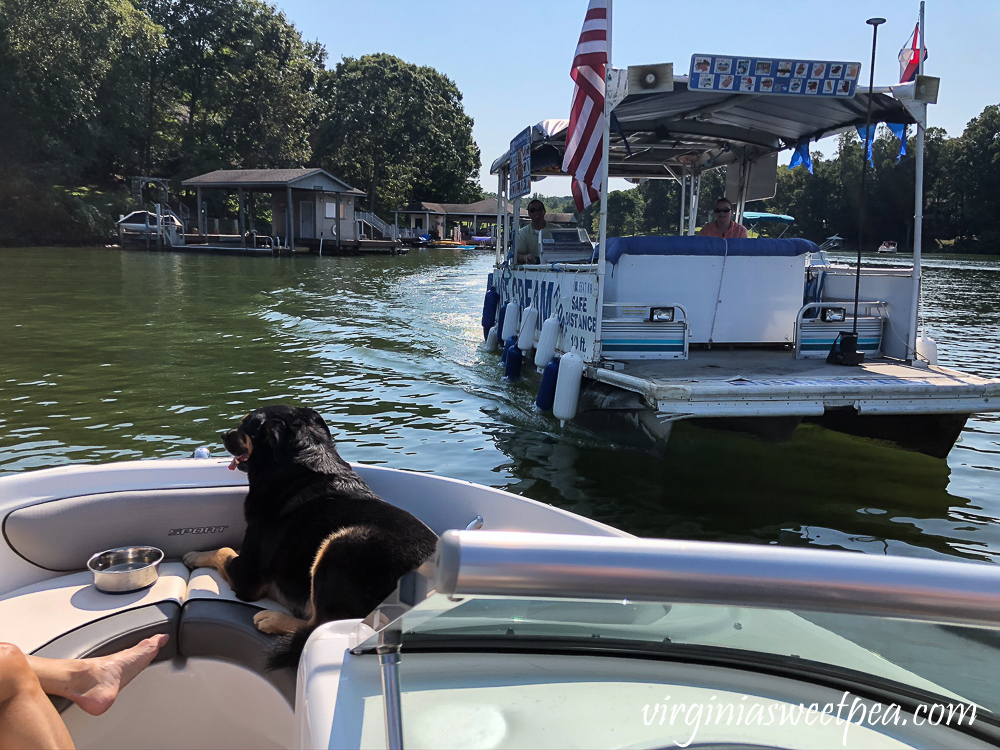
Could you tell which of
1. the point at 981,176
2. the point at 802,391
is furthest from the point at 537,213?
the point at 981,176

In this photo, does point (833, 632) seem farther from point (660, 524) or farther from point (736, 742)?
point (660, 524)

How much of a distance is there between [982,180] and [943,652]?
3213 inches

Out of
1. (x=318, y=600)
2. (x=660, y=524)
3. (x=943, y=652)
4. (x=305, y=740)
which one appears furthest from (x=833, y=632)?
(x=660, y=524)

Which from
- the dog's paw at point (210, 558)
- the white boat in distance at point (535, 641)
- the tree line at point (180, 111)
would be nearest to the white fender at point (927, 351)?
the white boat in distance at point (535, 641)

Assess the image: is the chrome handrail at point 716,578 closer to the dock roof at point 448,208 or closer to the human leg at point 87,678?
the human leg at point 87,678

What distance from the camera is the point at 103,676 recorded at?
229 cm

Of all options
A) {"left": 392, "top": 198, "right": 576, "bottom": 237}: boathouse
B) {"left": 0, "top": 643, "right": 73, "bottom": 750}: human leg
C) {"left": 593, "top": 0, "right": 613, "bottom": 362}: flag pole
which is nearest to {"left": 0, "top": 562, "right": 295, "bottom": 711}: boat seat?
{"left": 0, "top": 643, "right": 73, "bottom": 750}: human leg

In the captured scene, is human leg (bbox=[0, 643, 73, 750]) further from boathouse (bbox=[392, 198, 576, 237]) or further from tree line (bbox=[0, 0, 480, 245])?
boathouse (bbox=[392, 198, 576, 237])

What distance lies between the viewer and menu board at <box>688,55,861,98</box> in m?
6.45

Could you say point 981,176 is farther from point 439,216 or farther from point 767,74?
point 767,74

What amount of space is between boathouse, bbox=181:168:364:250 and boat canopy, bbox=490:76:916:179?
1356 inches

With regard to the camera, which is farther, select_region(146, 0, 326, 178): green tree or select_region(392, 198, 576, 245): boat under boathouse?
select_region(392, 198, 576, 245): boat under boathouse

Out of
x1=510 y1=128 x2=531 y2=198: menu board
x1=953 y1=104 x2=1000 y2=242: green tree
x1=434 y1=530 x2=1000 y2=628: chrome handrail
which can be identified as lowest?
x1=434 y1=530 x2=1000 y2=628: chrome handrail

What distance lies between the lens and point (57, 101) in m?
46.6
